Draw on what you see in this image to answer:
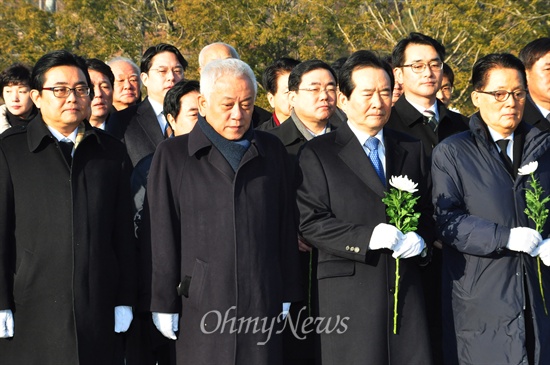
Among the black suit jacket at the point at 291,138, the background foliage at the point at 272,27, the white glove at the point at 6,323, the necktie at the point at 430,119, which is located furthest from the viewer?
the background foliage at the point at 272,27

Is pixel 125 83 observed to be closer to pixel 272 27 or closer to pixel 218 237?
pixel 218 237

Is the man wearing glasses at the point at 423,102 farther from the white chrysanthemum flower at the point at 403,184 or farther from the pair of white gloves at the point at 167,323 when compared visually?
the pair of white gloves at the point at 167,323

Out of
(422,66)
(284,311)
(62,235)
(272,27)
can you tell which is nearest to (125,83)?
(422,66)

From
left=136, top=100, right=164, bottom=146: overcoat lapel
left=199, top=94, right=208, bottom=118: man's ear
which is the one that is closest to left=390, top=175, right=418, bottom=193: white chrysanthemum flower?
left=199, top=94, right=208, bottom=118: man's ear

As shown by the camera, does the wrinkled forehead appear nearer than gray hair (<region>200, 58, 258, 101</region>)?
No

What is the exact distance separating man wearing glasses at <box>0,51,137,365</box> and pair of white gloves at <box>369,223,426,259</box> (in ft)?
4.75

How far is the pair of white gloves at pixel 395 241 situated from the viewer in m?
4.87

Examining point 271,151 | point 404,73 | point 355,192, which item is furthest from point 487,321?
point 404,73

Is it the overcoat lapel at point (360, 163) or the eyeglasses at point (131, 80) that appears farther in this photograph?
the eyeglasses at point (131, 80)

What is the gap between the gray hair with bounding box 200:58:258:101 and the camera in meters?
4.97

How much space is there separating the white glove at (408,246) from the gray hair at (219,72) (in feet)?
3.95

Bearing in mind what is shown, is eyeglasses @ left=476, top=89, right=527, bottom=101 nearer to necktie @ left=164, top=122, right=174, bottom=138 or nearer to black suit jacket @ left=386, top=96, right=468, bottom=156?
black suit jacket @ left=386, top=96, right=468, bottom=156

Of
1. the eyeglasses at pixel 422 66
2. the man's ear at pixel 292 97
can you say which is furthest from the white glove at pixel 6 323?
the eyeglasses at pixel 422 66

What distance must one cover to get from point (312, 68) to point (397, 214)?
205 centimetres
